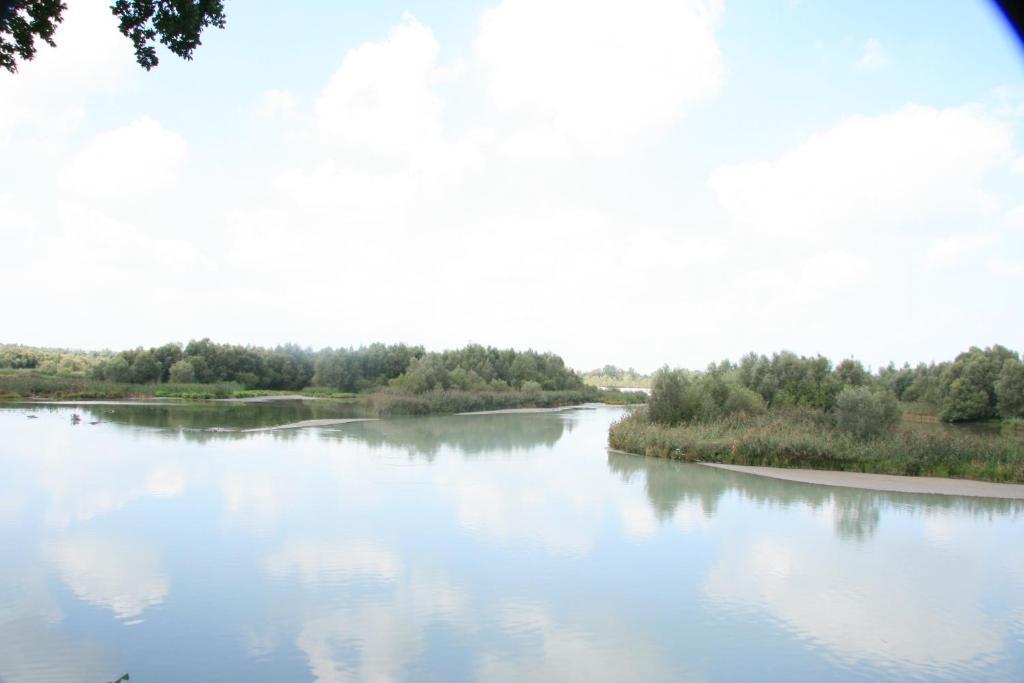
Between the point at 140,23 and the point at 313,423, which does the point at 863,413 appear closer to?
the point at 140,23

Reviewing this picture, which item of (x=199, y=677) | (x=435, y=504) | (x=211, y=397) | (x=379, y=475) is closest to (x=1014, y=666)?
(x=199, y=677)

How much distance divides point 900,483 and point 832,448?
6.99 feet

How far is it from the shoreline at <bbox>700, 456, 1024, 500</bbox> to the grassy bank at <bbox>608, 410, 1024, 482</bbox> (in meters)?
0.37

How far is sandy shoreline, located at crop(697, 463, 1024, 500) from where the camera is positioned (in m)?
15.7

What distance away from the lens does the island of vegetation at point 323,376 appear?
4509 cm

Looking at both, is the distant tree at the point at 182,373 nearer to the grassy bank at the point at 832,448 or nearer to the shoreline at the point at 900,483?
the grassy bank at the point at 832,448

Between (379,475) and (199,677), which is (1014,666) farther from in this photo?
(379,475)

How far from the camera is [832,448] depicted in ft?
60.9

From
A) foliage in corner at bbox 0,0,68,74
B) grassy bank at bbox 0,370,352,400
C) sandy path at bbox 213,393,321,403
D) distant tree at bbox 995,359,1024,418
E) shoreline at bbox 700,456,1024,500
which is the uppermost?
foliage in corner at bbox 0,0,68,74

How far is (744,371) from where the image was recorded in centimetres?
3897

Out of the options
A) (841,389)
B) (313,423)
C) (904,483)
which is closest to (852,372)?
(841,389)

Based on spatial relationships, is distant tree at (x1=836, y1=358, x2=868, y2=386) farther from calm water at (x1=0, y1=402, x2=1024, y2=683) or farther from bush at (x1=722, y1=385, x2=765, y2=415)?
calm water at (x1=0, y1=402, x2=1024, y2=683)

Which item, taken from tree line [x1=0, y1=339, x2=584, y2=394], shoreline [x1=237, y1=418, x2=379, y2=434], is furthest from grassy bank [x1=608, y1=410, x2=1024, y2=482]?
tree line [x1=0, y1=339, x2=584, y2=394]

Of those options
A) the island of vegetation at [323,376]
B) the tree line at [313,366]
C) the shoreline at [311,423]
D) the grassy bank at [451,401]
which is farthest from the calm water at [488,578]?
the tree line at [313,366]
